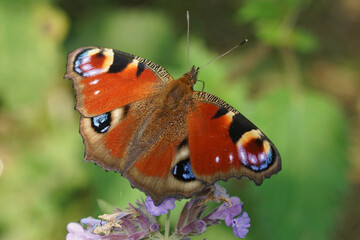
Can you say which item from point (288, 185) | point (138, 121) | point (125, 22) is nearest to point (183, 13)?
point (125, 22)

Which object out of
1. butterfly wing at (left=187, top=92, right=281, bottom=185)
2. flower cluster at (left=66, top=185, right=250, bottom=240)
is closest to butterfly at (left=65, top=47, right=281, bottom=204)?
butterfly wing at (left=187, top=92, right=281, bottom=185)

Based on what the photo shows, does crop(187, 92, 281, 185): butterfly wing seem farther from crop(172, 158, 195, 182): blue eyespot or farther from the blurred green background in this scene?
the blurred green background

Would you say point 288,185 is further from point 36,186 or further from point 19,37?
point 19,37

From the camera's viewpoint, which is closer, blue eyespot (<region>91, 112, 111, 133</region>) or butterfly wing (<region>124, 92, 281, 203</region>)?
butterfly wing (<region>124, 92, 281, 203</region>)

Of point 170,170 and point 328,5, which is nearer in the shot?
point 170,170

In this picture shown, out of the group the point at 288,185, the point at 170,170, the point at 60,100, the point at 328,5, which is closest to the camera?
the point at 170,170

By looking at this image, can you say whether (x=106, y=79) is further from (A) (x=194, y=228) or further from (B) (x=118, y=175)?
(B) (x=118, y=175)
